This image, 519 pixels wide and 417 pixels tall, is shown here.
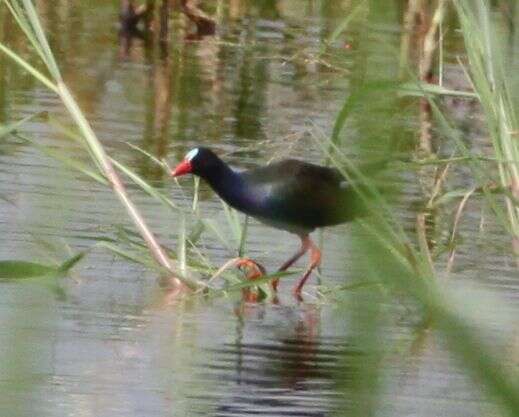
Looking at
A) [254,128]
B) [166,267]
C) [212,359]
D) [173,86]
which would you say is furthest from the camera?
[173,86]

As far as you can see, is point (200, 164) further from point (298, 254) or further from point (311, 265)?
point (311, 265)

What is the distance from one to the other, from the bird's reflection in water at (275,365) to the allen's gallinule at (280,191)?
0.38 meters

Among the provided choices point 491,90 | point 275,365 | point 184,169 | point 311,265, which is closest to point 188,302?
point 311,265

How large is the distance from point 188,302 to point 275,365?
2.51ft

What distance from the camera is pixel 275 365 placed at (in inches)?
183

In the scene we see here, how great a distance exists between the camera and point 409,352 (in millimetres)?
4719

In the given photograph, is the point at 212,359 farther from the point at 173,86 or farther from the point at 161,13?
the point at 161,13

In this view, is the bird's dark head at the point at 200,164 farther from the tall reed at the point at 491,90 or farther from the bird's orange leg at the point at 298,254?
the tall reed at the point at 491,90

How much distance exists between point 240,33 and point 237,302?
8.34m

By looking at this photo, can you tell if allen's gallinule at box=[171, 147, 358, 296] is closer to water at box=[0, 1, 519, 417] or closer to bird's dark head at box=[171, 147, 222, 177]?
bird's dark head at box=[171, 147, 222, 177]

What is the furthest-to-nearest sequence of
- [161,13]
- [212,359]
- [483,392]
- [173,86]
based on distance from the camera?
1. [161,13]
2. [173,86]
3. [212,359]
4. [483,392]

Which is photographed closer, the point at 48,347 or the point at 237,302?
the point at 48,347

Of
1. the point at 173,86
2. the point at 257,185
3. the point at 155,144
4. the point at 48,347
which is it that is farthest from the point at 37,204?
the point at 173,86

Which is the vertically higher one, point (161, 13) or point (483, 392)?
point (483, 392)
